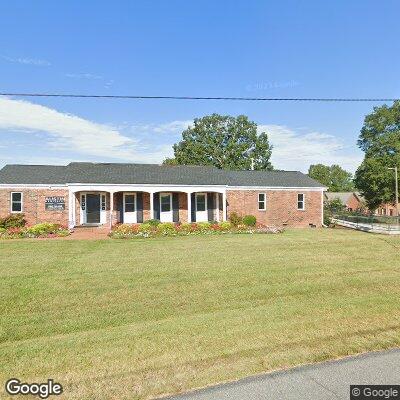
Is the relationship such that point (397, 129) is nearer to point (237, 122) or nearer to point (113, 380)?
point (237, 122)

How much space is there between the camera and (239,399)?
4020 millimetres

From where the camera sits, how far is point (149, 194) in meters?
25.6

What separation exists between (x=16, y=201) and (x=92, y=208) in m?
5.01

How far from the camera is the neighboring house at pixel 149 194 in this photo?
23.6 meters

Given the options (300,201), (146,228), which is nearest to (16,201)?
(146,228)

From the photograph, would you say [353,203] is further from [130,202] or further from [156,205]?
[130,202]

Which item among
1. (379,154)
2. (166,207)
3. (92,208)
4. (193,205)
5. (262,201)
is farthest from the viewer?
(379,154)

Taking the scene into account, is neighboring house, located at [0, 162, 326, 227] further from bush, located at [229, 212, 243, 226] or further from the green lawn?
the green lawn

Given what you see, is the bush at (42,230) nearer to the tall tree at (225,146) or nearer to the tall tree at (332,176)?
the tall tree at (225,146)

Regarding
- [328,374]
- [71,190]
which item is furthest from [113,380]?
[71,190]

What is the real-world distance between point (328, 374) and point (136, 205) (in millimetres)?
21876

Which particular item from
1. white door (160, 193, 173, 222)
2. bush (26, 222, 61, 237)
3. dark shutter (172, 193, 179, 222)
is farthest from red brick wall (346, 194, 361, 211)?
bush (26, 222, 61, 237)

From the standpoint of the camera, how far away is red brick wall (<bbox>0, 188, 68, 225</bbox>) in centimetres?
2331

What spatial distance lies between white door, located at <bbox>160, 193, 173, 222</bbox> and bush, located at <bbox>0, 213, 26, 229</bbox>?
9.48 meters
